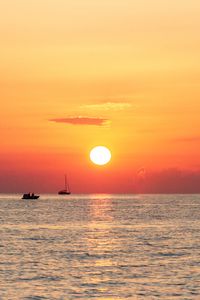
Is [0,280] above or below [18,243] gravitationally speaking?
below

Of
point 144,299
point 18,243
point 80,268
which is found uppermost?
point 18,243

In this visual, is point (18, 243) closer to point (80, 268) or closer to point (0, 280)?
point (80, 268)

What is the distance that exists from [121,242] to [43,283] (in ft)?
136

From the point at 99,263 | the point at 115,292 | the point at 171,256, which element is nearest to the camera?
the point at 115,292

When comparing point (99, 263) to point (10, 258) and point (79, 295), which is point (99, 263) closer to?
point (10, 258)

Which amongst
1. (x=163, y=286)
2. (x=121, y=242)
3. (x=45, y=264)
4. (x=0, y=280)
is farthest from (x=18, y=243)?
(x=163, y=286)

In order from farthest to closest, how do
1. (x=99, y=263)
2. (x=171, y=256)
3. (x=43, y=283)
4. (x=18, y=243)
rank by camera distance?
(x=18, y=243) → (x=171, y=256) → (x=99, y=263) → (x=43, y=283)

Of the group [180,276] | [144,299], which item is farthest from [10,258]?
[144,299]

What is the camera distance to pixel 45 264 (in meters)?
74.1

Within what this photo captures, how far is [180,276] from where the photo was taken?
64.5m

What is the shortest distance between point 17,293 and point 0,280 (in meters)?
7.17

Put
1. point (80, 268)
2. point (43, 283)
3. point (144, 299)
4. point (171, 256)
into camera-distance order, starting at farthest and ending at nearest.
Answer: point (171, 256) → point (80, 268) → point (43, 283) → point (144, 299)

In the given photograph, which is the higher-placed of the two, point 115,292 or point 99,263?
point 99,263

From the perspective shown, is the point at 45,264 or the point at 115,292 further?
the point at 45,264
